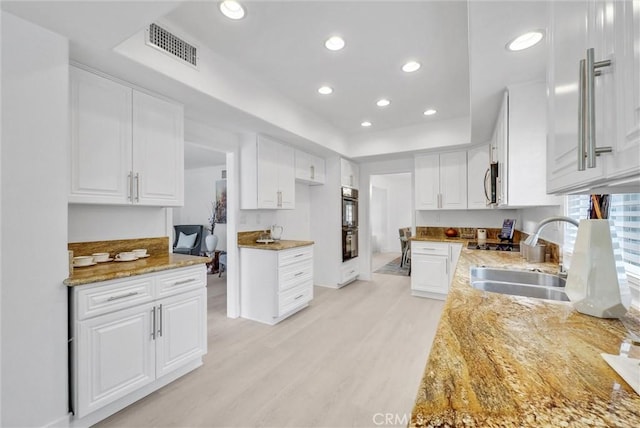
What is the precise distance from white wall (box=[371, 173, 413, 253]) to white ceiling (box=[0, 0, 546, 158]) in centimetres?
597

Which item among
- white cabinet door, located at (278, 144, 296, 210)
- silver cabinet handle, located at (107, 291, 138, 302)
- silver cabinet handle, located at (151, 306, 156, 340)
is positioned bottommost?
silver cabinet handle, located at (151, 306, 156, 340)

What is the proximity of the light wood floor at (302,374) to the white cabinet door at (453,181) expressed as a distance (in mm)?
1757

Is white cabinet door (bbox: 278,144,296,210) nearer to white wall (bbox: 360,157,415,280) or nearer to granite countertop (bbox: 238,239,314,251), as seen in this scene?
granite countertop (bbox: 238,239,314,251)

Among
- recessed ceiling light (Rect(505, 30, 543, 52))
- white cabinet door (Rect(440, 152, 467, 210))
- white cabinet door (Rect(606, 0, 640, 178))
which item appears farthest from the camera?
white cabinet door (Rect(440, 152, 467, 210))

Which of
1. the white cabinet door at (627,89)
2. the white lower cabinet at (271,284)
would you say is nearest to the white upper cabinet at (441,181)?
the white lower cabinet at (271,284)

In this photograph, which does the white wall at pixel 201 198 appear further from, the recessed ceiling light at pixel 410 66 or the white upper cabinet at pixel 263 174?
the recessed ceiling light at pixel 410 66

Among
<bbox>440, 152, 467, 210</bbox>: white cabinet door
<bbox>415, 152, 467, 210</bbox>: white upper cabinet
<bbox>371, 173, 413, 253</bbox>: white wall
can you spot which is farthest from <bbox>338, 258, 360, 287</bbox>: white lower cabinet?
<bbox>371, 173, 413, 253</bbox>: white wall

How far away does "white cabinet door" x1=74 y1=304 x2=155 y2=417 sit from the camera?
5.24 ft

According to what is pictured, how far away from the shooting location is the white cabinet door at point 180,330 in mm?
1965

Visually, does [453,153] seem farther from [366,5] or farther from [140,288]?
[140,288]

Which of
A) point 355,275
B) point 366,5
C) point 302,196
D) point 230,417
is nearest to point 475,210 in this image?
point 355,275

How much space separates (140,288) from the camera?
1845 millimetres

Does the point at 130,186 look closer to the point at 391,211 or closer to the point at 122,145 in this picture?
the point at 122,145

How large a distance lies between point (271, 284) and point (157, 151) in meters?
1.81
